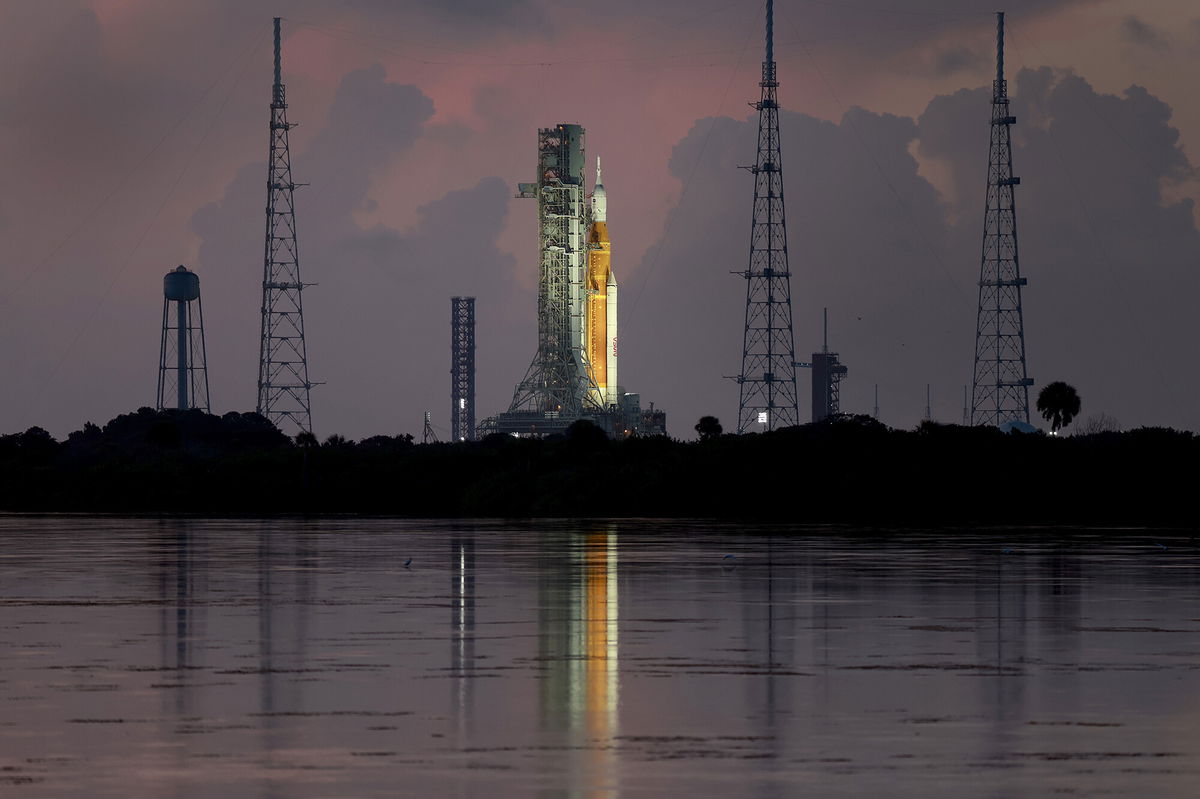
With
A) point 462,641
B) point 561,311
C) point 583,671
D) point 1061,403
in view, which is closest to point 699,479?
point 1061,403

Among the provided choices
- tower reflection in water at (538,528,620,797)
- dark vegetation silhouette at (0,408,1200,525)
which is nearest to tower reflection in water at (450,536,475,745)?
tower reflection in water at (538,528,620,797)

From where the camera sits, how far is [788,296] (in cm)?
11844

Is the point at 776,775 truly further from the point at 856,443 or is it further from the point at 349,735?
the point at 856,443

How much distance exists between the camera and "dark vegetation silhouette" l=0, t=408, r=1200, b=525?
98250mm

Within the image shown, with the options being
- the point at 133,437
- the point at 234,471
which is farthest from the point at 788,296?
the point at 133,437

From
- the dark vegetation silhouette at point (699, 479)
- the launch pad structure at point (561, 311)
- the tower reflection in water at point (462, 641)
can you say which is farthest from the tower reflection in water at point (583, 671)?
the launch pad structure at point (561, 311)

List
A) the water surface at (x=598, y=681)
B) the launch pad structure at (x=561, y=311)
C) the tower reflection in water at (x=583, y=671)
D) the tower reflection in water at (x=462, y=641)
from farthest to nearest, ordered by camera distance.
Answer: the launch pad structure at (x=561, y=311) → the tower reflection in water at (x=462, y=641) → the tower reflection in water at (x=583, y=671) → the water surface at (x=598, y=681)

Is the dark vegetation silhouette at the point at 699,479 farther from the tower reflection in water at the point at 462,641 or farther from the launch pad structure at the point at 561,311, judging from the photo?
the tower reflection in water at the point at 462,641

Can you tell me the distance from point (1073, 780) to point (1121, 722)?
3.40 metres

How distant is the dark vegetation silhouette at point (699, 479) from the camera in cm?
9825

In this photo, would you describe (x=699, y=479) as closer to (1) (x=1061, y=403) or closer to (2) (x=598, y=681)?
(1) (x=1061, y=403)

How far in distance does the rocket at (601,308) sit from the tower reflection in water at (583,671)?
136117mm

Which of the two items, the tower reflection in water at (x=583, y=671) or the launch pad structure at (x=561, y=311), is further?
the launch pad structure at (x=561, y=311)

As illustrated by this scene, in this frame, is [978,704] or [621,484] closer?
[978,704]
